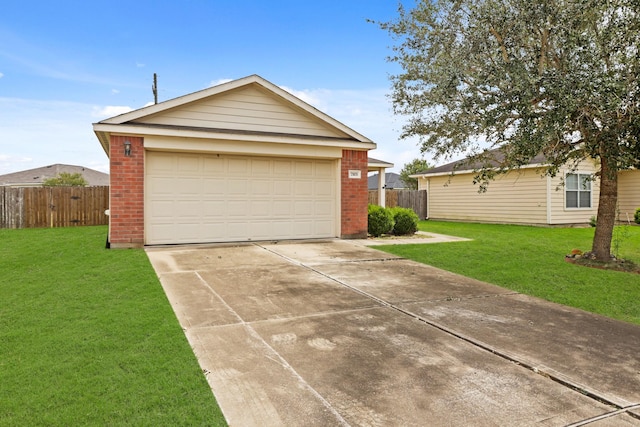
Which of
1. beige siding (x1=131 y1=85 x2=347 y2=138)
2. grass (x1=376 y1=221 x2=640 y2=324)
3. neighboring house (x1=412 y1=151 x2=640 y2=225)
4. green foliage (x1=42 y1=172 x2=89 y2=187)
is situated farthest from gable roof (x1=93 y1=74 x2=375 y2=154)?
green foliage (x1=42 y1=172 x2=89 y2=187)

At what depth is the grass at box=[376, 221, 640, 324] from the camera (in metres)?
5.80

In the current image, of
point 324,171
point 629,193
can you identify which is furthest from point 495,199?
point 324,171

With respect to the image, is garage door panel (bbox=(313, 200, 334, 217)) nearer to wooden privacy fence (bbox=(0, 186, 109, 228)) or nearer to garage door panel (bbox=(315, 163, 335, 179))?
garage door panel (bbox=(315, 163, 335, 179))

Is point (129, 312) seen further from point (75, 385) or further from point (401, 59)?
point (401, 59)

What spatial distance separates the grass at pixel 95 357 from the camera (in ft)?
8.55

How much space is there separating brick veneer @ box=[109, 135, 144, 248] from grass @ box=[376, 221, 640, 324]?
19.0 feet

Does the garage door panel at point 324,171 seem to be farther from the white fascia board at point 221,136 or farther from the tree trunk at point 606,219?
the tree trunk at point 606,219

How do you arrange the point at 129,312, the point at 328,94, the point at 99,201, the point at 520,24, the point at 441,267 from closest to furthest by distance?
the point at 129,312, the point at 520,24, the point at 441,267, the point at 99,201, the point at 328,94

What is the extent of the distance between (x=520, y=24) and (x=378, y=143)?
203 inches

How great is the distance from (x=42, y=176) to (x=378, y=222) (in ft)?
92.6

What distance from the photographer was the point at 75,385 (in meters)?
2.93

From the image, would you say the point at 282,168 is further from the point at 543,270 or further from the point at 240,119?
the point at 543,270

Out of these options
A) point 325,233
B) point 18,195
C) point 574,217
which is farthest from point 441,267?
point 18,195

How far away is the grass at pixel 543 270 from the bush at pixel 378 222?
204 centimetres
